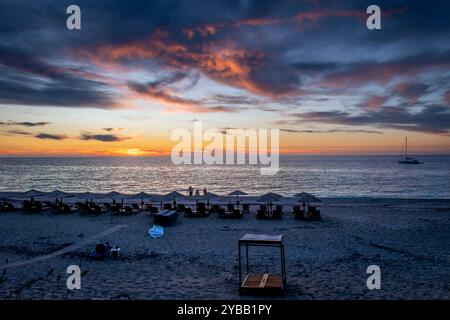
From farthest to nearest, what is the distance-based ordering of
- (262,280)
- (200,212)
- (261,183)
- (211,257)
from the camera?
(261,183) < (200,212) < (211,257) < (262,280)

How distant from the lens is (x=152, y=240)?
58.3ft

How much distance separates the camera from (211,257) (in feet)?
48.3

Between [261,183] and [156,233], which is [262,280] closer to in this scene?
[156,233]

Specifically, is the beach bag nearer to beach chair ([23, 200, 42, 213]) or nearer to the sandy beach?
the sandy beach

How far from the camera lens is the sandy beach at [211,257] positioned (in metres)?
10.8

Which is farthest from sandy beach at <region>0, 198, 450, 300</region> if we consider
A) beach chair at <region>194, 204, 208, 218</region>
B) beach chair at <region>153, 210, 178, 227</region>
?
beach chair at <region>194, 204, 208, 218</region>

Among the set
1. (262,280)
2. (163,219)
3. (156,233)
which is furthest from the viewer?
(163,219)

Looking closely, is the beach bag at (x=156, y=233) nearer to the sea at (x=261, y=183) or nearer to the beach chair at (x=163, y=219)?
the beach chair at (x=163, y=219)

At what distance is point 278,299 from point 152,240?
9180mm

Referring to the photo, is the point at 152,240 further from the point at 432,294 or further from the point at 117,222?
the point at 432,294

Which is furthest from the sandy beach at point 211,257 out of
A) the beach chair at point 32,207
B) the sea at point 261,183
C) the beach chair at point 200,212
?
the sea at point 261,183

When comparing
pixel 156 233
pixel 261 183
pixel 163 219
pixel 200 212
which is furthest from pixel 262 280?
pixel 261 183
